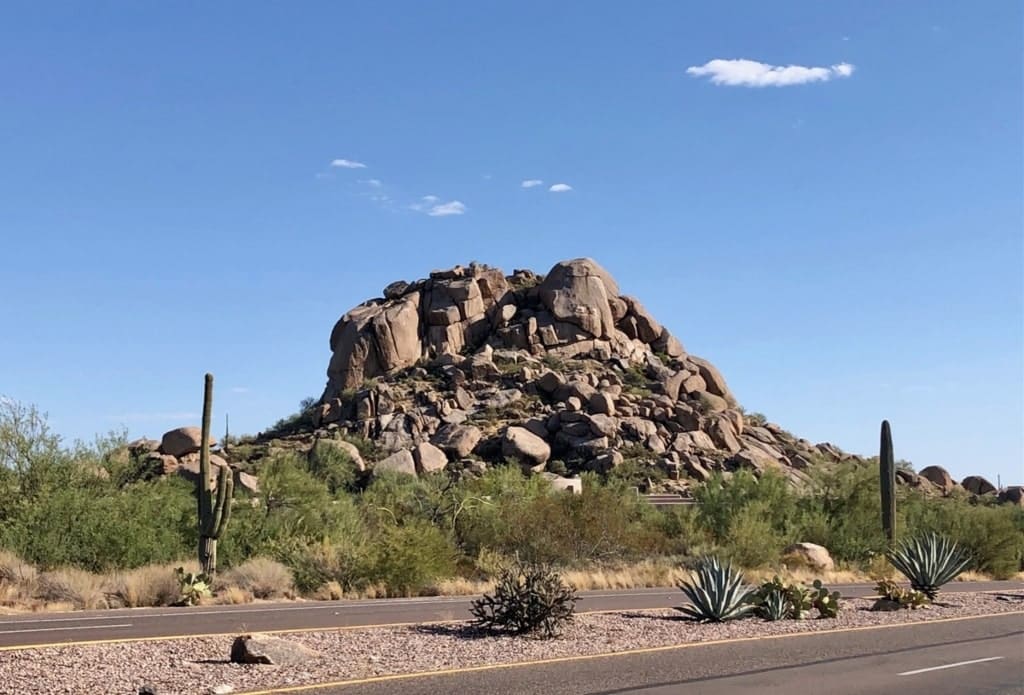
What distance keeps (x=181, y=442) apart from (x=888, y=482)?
46.6 meters

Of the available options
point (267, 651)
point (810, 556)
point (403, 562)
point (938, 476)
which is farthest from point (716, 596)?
point (938, 476)

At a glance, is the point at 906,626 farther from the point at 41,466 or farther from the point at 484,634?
the point at 41,466

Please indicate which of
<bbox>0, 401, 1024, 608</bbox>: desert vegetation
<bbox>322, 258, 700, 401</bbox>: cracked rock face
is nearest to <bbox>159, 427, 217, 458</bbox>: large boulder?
<bbox>322, 258, 700, 401</bbox>: cracked rock face

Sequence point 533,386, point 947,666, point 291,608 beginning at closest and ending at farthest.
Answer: point 947,666 → point 291,608 → point 533,386

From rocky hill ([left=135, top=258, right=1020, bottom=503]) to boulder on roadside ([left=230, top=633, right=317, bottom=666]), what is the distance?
48.0 metres

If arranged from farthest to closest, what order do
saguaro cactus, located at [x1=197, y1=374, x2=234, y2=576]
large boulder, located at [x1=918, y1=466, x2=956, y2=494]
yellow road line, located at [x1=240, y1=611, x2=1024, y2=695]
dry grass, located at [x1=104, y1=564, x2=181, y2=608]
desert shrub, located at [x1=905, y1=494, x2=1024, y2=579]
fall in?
large boulder, located at [x1=918, y1=466, x2=956, y2=494] < desert shrub, located at [x1=905, y1=494, x2=1024, y2=579] < saguaro cactus, located at [x1=197, y1=374, x2=234, y2=576] < dry grass, located at [x1=104, y1=564, x2=181, y2=608] < yellow road line, located at [x1=240, y1=611, x2=1024, y2=695]

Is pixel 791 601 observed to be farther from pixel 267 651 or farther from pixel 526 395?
pixel 526 395

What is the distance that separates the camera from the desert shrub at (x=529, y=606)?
16875 mm

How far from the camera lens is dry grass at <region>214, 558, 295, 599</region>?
25.7 m

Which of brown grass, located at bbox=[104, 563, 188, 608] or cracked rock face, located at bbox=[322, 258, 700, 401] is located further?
cracked rock face, located at bbox=[322, 258, 700, 401]

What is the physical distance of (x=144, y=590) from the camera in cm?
2347

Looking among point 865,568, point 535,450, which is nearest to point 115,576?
point 865,568

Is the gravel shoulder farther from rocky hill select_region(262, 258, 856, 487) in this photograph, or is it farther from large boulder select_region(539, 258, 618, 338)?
large boulder select_region(539, 258, 618, 338)

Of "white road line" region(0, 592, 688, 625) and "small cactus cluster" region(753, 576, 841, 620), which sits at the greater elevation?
"small cactus cluster" region(753, 576, 841, 620)
